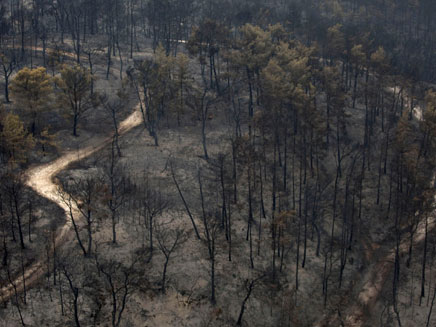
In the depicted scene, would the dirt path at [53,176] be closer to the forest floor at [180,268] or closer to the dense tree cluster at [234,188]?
the forest floor at [180,268]

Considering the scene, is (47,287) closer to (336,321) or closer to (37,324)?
(37,324)

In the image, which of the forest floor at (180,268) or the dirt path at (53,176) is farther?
the forest floor at (180,268)

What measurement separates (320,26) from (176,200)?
73.8 metres

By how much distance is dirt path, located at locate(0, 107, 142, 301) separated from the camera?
43.0 metres

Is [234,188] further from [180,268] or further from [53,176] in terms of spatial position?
[53,176]

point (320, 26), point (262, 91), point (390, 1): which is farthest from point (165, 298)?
point (390, 1)

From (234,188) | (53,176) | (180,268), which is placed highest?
(53,176)

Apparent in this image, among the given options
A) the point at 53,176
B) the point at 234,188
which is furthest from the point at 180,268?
the point at 53,176

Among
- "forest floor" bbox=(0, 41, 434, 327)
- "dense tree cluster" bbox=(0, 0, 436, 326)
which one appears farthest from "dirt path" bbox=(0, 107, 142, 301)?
"dense tree cluster" bbox=(0, 0, 436, 326)

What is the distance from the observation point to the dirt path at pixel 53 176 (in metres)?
43.0

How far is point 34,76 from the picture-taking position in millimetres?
67500

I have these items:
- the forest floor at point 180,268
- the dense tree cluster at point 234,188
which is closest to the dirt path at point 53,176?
the forest floor at point 180,268

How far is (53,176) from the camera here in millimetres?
60344

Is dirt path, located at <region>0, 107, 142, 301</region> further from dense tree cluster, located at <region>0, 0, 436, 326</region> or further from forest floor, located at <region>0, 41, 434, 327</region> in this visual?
dense tree cluster, located at <region>0, 0, 436, 326</region>
